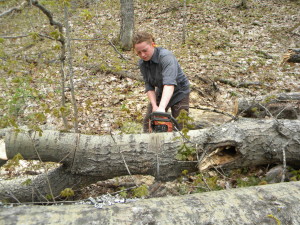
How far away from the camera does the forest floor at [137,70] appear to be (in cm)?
403

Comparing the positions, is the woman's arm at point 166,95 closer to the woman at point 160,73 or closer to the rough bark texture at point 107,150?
the woman at point 160,73

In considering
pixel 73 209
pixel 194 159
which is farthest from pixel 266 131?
pixel 73 209

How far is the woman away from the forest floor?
461 millimetres

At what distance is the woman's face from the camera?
9.00ft

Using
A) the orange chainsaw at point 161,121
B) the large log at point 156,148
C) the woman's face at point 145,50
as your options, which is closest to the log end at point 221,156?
the large log at point 156,148

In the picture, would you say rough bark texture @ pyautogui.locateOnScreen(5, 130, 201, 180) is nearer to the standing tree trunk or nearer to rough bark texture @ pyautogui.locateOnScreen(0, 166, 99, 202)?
rough bark texture @ pyautogui.locateOnScreen(0, 166, 99, 202)

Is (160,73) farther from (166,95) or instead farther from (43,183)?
(43,183)

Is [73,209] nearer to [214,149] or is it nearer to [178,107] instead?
[214,149]

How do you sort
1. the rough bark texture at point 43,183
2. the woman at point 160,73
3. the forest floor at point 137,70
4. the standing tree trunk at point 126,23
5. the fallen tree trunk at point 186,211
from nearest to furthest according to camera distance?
the fallen tree trunk at point 186,211 < the rough bark texture at point 43,183 < the woman at point 160,73 < the forest floor at point 137,70 < the standing tree trunk at point 126,23

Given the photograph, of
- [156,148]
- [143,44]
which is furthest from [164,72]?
[156,148]

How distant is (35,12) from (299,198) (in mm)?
11522

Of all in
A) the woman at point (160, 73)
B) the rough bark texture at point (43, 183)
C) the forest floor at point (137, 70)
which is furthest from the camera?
the forest floor at point (137, 70)

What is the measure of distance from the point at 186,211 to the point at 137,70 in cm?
499

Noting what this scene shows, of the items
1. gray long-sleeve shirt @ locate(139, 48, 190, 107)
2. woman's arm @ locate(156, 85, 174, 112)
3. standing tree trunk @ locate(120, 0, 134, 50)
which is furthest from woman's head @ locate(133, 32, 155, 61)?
standing tree trunk @ locate(120, 0, 134, 50)
